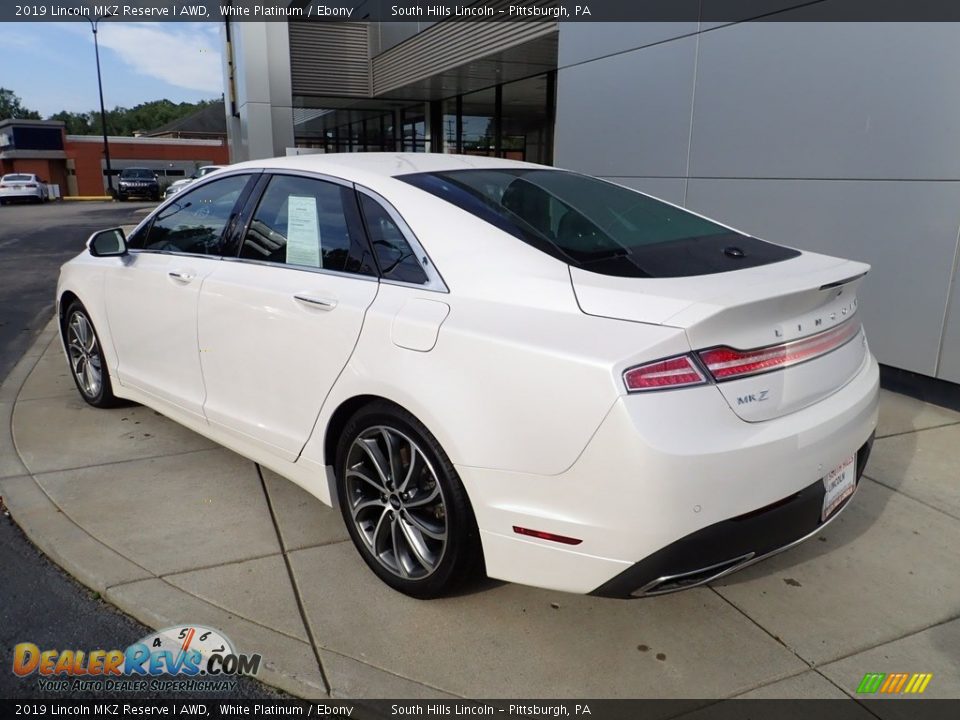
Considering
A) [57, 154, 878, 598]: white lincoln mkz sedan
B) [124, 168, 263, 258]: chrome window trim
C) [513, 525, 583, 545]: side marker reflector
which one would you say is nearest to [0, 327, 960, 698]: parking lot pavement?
[57, 154, 878, 598]: white lincoln mkz sedan

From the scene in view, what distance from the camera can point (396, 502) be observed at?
9.39ft

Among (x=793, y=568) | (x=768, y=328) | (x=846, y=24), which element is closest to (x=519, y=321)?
(x=768, y=328)

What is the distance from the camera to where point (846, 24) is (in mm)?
5668

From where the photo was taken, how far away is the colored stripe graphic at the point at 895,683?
2461 millimetres

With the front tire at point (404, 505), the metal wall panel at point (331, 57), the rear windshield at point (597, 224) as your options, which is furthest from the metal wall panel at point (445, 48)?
the front tire at point (404, 505)

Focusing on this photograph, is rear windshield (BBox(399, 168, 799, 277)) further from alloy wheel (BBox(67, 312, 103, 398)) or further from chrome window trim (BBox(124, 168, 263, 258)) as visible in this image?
alloy wheel (BBox(67, 312, 103, 398))

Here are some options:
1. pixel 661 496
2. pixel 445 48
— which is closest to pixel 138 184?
pixel 445 48

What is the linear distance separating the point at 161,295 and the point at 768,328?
3073 millimetres

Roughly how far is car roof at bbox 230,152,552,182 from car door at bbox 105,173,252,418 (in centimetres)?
39

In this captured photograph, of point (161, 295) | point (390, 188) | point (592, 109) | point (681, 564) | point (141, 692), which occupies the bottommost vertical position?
point (141, 692)

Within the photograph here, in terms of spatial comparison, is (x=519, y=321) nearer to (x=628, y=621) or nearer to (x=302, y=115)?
(x=628, y=621)

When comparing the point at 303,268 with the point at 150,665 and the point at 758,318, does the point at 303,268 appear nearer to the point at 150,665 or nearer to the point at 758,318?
the point at 150,665

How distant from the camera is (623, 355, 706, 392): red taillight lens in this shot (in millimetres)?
2154

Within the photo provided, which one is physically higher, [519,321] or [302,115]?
[302,115]
